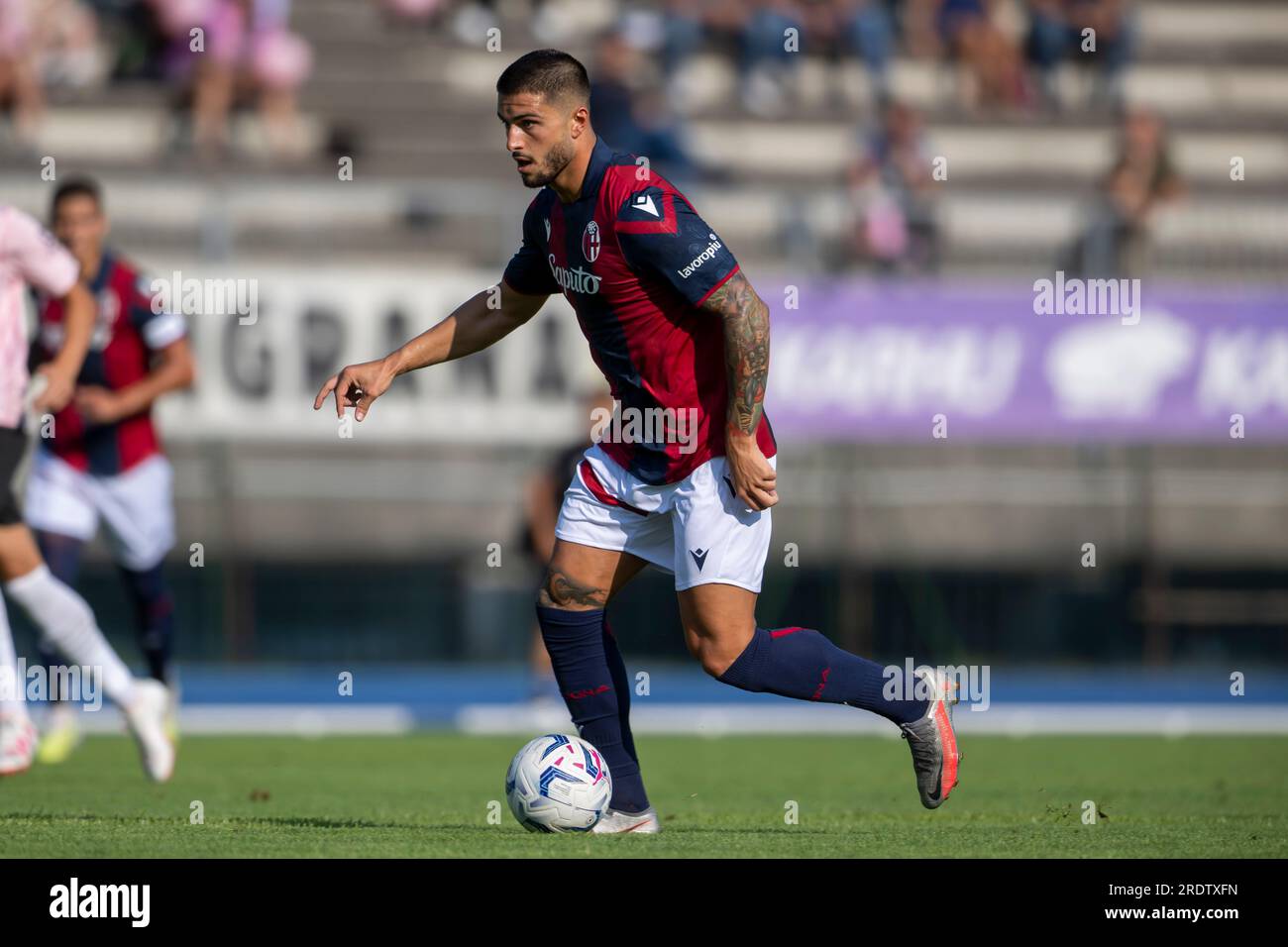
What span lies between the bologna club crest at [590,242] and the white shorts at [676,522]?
0.72 meters

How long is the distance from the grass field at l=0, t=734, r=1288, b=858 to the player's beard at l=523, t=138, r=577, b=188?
2.16 meters

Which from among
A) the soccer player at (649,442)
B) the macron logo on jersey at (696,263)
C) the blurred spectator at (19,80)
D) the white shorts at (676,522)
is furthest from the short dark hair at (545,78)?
the blurred spectator at (19,80)

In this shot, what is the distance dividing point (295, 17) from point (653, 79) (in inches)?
157

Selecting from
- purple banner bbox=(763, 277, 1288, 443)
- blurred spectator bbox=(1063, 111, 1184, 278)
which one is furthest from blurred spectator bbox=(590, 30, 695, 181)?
blurred spectator bbox=(1063, 111, 1184, 278)

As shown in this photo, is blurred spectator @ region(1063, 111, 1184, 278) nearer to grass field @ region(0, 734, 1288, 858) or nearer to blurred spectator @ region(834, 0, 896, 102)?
blurred spectator @ region(834, 0, 896, 102)

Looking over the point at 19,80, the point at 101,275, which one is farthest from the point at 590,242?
the point at 19,80

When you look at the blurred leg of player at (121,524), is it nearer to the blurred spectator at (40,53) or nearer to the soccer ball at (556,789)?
the soccer ball at (556,789)

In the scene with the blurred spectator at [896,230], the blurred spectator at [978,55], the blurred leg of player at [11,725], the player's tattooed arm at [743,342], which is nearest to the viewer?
the player's tattooed arm at [743,342]

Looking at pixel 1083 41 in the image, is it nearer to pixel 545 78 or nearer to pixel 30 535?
pixel 30 535

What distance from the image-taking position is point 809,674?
6.91 m

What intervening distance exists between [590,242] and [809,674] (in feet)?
5.40

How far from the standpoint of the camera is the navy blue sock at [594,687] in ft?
23.2

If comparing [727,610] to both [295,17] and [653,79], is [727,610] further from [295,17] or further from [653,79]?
[295,17]
